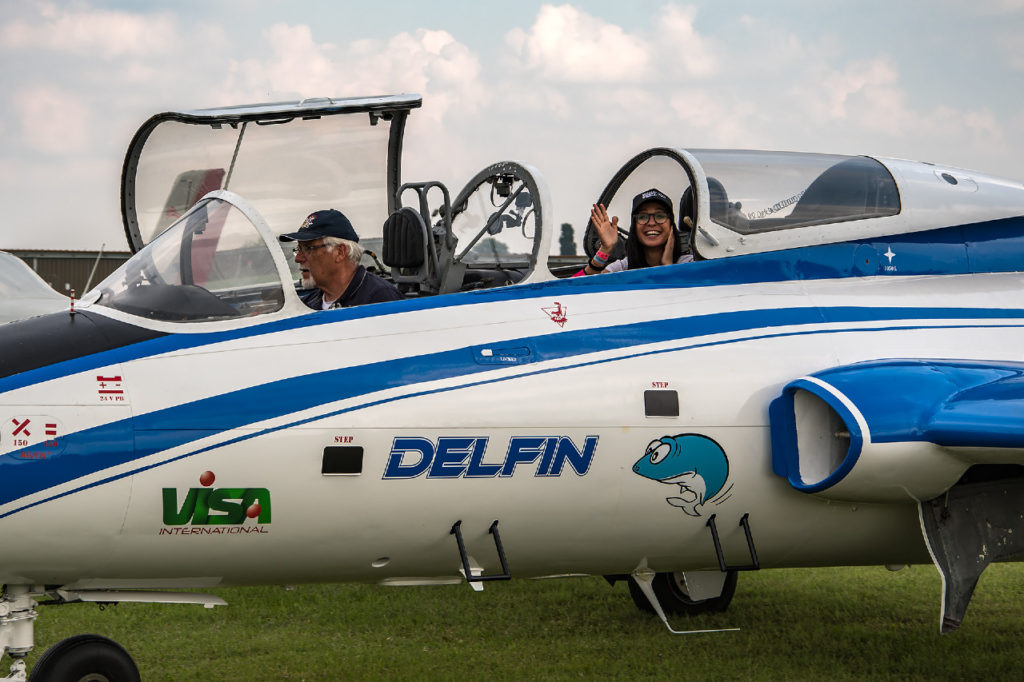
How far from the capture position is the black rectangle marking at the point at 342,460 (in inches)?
181

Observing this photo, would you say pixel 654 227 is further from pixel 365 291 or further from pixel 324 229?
pixel 324 229

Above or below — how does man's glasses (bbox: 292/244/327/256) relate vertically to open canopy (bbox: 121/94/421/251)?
below

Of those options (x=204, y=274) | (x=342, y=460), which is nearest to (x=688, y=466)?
(x=342, y=460)

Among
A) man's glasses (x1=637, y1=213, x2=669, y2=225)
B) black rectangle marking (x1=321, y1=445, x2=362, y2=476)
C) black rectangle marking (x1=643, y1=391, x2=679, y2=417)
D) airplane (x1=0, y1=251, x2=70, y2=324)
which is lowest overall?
black rectangle marking (x1=321, y1=445, x2=362, y2=476)

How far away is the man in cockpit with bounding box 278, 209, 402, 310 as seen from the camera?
5.46 m

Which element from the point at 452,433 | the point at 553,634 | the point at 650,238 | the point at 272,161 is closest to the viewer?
the point at 452,433

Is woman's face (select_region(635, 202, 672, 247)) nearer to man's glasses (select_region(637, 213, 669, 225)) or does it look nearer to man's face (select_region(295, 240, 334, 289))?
man's glasses (select_region(637, 213, 669, 225))

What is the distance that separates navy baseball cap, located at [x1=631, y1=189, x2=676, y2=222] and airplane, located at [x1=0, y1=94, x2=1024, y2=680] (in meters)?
0.09

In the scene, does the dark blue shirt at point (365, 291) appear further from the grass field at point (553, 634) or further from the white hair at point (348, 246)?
the grass field at point (553, 634)

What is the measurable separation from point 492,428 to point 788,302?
1.81 m

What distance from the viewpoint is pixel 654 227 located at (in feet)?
19.8

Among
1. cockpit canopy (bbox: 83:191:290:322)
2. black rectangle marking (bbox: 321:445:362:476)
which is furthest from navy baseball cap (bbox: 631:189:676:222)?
black rectangle marking (bbox: 321:445:362:476)

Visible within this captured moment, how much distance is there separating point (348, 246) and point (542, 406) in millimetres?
1481

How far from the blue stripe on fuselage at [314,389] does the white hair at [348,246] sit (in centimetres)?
103
